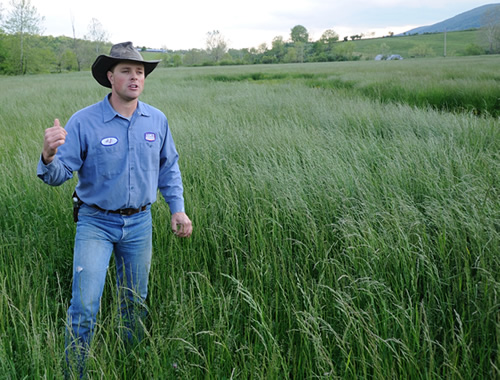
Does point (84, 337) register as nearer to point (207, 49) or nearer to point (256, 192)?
point (256, 192)

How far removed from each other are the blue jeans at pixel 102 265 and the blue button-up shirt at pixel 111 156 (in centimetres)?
11

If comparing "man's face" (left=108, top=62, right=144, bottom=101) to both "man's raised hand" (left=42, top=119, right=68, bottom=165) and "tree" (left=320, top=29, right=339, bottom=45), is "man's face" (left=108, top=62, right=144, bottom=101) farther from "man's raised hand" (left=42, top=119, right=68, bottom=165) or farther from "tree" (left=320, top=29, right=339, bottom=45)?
"tree" (left=320, top=29, right=339, bottom=45)

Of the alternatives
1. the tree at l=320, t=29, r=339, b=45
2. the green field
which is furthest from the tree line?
the green field

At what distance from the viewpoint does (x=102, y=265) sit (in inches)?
82.1

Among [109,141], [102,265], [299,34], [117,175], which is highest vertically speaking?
[299,34]

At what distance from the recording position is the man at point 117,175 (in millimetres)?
2121

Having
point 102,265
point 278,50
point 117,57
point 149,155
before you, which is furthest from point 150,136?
point 278,50

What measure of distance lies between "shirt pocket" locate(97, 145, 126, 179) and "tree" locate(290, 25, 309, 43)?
142450 mm

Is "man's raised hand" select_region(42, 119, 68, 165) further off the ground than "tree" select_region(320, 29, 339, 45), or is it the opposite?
"tree" select_region(320, 29, 339, 45)

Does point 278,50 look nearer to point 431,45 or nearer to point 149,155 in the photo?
point 431,45

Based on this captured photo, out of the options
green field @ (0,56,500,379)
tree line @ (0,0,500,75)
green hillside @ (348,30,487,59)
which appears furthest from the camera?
green hillside @ (348,30,487,59)

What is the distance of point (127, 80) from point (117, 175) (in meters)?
0.57

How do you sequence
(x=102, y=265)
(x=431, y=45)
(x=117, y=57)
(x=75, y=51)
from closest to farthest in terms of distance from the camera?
(x=102, y=265)
(x=117, y=57)
(x=75, y=51)
(x=431, y=45)

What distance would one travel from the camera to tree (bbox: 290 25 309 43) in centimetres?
13480
